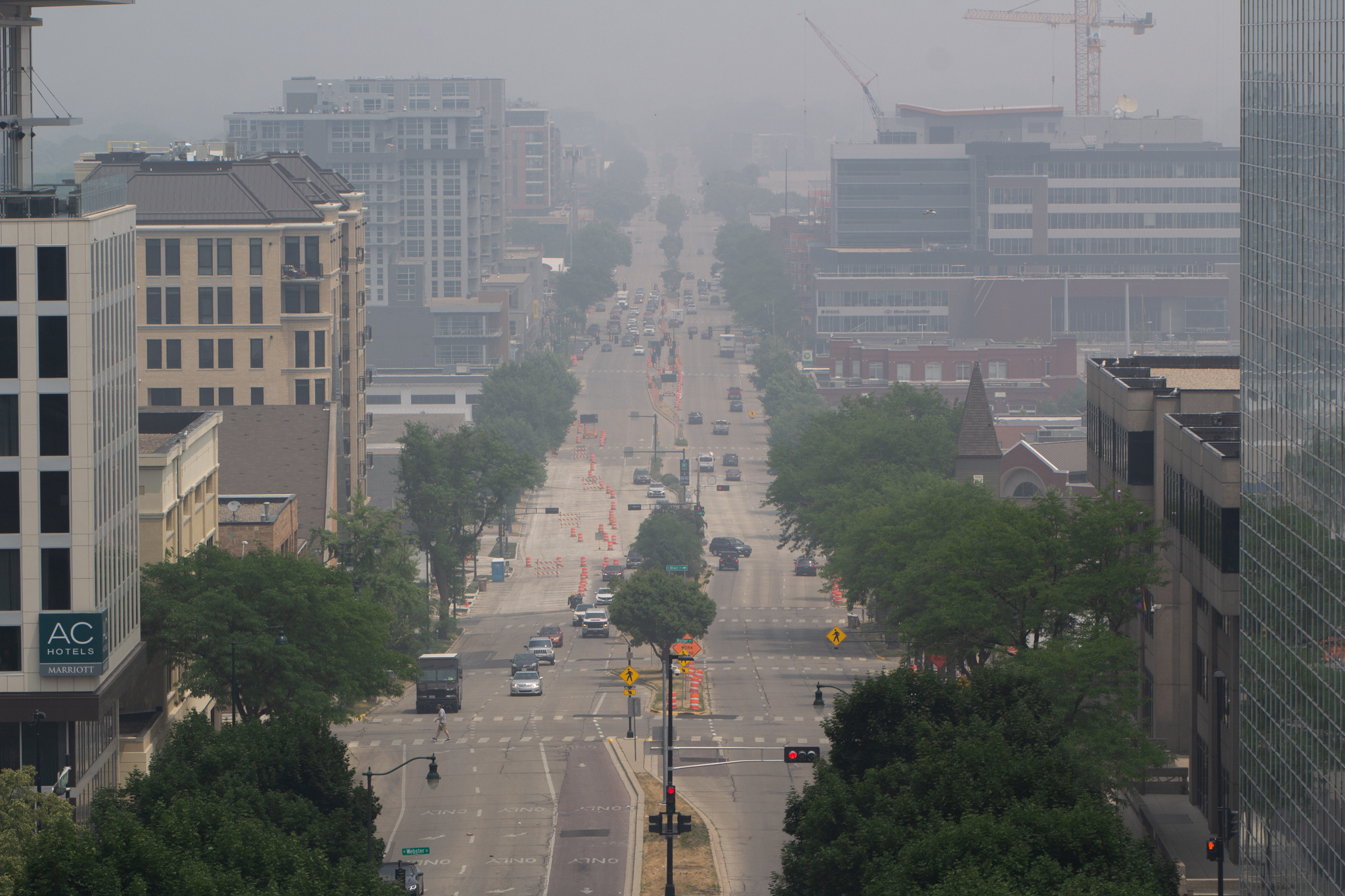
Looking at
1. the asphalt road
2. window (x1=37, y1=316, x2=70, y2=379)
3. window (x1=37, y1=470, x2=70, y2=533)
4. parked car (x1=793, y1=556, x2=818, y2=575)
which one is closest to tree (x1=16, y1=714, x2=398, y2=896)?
the asphalt road

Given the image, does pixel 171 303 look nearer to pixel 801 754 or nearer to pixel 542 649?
pixel 542 649

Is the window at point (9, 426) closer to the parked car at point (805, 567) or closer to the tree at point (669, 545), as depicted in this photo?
the tree at point (669, 545)

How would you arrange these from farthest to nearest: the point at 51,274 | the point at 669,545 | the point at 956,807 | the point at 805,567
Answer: the point at 805,567 < the point at 669,545 < the point at 51,274 < the point at 956,807

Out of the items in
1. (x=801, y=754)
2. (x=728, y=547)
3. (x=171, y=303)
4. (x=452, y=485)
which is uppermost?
(x=171, y=303)

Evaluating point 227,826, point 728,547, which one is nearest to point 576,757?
point 227,826

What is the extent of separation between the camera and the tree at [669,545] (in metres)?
162

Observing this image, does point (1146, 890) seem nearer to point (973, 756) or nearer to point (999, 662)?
point (973, 756)

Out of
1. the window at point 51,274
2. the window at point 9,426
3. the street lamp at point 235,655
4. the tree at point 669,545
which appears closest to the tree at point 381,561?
the street lamp at point 235,655

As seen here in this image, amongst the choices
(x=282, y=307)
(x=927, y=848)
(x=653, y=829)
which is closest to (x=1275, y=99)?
(x=927, y=848)

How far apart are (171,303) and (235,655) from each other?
6340cm

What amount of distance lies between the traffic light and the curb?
7454 mm

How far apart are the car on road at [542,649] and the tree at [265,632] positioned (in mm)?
39249

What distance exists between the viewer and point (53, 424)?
6750 centimetres

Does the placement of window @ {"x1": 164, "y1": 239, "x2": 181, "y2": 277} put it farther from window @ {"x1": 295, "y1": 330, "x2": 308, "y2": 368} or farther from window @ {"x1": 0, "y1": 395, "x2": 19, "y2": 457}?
window @ {"x1": 0, "y1": 395, "x2": 19, "y2": 457}
